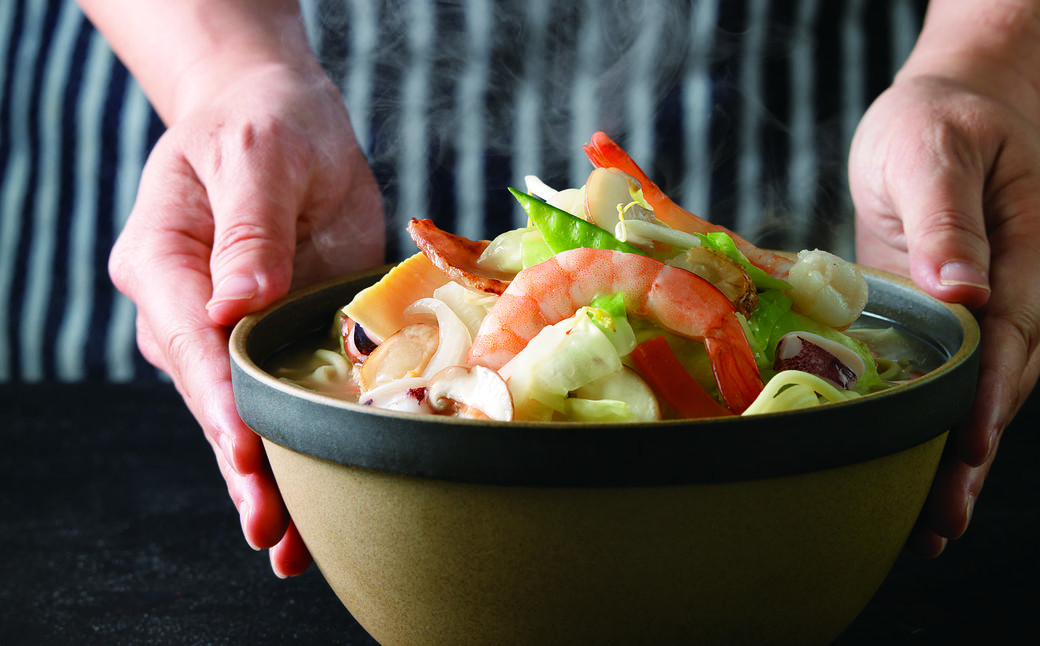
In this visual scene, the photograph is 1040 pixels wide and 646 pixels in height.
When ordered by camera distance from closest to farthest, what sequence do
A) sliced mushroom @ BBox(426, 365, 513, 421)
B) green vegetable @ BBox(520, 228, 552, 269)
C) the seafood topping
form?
sliced mushroom @ BBox(426, 365, 513, 421) → the seafood topping → green vegetable @ BBox(520, 228, 552, 269)

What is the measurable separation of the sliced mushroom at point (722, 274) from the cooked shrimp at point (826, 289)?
99 mm

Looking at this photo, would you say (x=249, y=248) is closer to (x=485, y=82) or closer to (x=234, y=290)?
(x=234, y=290)

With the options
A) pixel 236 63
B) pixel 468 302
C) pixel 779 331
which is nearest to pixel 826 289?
pixel 779 331

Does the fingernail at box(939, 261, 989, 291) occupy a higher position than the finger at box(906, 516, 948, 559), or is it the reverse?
the fingernail at box(939, 261, 989, 291)

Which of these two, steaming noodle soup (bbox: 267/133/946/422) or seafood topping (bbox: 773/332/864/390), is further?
seafood topping (bbox: 773/332/864/390)

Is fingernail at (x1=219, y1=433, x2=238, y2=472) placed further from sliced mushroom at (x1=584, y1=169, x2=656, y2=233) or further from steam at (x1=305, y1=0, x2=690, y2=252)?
steam at (x1=305, y1=0, x2=690, y2=252)

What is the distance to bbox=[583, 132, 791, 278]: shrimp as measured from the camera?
125 cm

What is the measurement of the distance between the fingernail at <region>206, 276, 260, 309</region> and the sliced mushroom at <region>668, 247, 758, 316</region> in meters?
0.57

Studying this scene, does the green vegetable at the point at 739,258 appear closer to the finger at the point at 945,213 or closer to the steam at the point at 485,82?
the finger at the point at 945,213

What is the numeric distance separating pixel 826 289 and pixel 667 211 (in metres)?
0.22

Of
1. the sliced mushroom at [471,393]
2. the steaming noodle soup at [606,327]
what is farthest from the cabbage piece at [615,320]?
the sliced mushroom at [471,393]

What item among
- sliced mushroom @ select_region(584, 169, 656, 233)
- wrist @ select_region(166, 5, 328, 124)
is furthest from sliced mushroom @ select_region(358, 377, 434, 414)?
wrist @ select_region(166, 5, 328, 124)

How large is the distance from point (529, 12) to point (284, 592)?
1483 mm

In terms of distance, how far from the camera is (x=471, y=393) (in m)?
0.96
